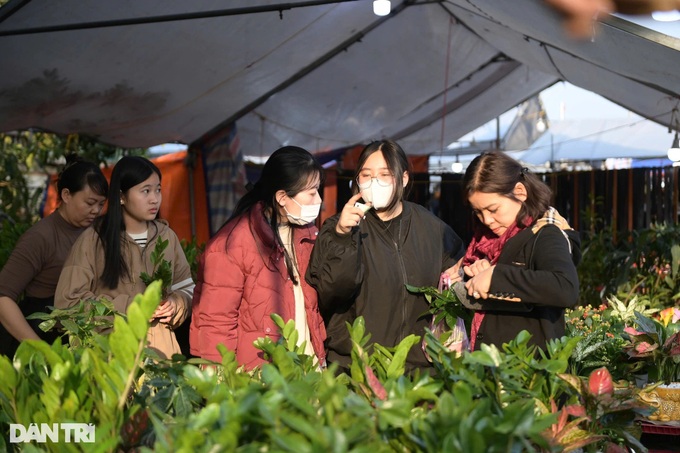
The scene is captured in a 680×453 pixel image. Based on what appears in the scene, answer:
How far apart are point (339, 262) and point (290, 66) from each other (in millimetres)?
3797

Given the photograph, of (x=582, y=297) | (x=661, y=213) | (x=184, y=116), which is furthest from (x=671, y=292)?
(x=184, y=116)

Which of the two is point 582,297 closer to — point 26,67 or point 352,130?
point 352,130

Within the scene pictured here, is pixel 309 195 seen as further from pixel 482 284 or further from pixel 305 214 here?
pixel 482 284

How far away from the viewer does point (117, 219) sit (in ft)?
9.46

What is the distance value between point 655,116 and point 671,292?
5.07 ft

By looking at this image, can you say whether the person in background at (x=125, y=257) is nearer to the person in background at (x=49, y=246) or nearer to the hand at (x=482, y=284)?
the person in background at (x=49, y=246)

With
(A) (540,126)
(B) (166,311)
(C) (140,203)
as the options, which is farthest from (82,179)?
(A) (540,126)

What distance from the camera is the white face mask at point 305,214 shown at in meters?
2.66

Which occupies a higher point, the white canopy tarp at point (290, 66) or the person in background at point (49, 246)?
the white canopy tarp at point (290, 66)

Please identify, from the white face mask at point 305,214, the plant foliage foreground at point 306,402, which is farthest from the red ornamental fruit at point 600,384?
the white face mask at point 305,214

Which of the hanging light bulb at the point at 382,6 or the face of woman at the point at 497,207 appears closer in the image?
the face of woman at the point at 497,207

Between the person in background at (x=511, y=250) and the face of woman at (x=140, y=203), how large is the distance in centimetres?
122

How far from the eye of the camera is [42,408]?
1498mm

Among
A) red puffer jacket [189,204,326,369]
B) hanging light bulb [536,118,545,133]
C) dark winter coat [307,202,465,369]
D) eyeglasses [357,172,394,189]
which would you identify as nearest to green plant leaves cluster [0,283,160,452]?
red puffer jacket [189,204,326,369]
